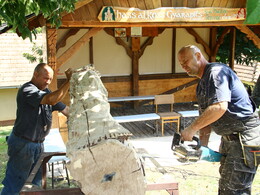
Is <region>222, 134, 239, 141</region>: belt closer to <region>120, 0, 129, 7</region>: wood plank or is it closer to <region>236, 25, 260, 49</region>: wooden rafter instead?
<region>120, 0, 129, 7</region>: wood plank

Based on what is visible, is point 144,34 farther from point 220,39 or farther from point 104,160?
point 104,160

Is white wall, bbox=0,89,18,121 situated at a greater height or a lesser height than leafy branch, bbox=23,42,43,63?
lesser

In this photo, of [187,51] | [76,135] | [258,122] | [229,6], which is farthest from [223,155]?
[229,6]

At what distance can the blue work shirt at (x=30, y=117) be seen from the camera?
12.6 feet

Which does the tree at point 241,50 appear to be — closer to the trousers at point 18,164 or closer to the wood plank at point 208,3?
the wood plank at point 208,3

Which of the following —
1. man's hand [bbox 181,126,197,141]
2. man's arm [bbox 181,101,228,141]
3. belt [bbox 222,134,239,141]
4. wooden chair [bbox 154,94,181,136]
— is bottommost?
wooden chair [bbox 154,94,181,136]

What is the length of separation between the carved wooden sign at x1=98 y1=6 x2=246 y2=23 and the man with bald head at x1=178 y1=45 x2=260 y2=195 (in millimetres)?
3967

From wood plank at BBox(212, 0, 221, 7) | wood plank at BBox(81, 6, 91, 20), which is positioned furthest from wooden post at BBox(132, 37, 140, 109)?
wood plank at BBox(81, 6, 91, 20)

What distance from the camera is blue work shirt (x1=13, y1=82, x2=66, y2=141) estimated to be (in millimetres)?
3830

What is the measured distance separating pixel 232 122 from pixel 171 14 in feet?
15.4

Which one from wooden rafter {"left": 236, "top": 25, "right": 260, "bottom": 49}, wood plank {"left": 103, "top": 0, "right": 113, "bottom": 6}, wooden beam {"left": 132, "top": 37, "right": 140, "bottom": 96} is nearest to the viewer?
wood plank {"left": 103, "top": 0, "right": 113, "bottom": 6}

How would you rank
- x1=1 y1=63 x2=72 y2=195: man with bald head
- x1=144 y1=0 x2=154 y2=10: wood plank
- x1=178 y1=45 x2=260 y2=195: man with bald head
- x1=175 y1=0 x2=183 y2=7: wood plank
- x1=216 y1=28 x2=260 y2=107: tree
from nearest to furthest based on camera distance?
1. x1=178 y1=45 x2=260 y2=195: man with bald head
2. x1=1 y1=63 x2=72 y2=195: man with bald head
3. x1=144 y1=0 x2=154 y2=10: wood plank
4. x1=175 y1=0 x2=183 y2=7: wood plank
5. x1=216 y1=28 x2=260 y2=107: tree

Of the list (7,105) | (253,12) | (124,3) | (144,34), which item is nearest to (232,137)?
(253,12)

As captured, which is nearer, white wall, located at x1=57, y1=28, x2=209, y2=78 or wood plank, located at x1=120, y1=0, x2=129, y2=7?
wood plank, located at x1=120, y1=0, x2=129, y2=7
